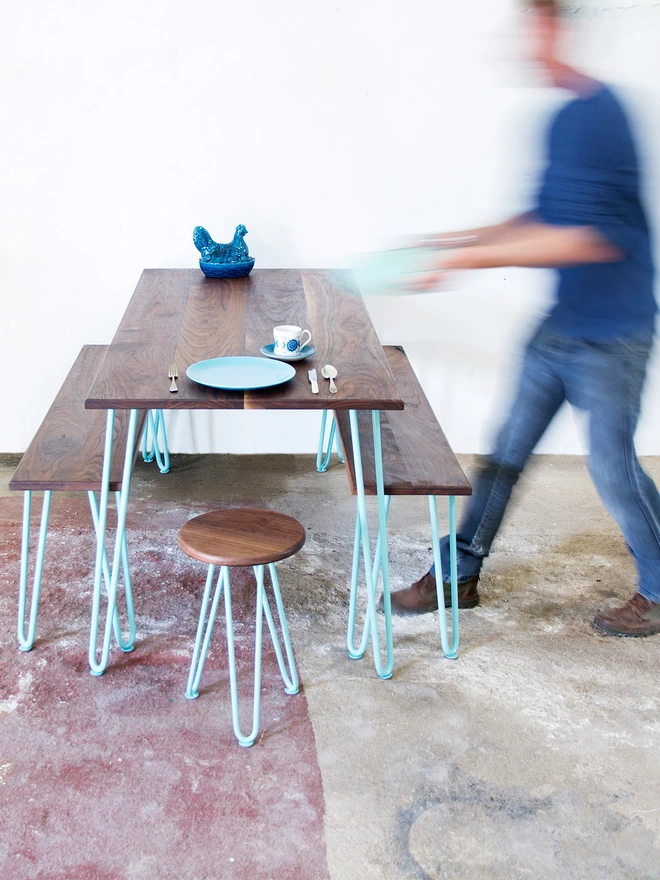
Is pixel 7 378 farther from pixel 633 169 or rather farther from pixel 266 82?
pixel 633 169

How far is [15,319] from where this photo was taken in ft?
10.9

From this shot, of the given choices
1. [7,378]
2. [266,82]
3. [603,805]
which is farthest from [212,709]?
[266,82]

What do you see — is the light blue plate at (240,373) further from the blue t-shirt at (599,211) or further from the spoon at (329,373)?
the blue t-shirt at (599,211)

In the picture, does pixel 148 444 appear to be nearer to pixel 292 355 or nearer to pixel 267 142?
pixel 267 142

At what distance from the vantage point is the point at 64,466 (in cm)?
221

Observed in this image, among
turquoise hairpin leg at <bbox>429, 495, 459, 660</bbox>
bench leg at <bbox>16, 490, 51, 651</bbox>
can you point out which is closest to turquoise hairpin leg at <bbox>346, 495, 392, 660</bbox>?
turquoise hairpin leg at <bbox>429, 495, 459, 660</bbox>

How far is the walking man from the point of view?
197 centimetres

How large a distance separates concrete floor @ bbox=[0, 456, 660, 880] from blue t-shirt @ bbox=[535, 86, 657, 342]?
2.94 ft

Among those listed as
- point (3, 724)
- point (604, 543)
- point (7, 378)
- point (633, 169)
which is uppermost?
point (633, 169)

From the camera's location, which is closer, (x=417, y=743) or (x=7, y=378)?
(x=417, y=743)

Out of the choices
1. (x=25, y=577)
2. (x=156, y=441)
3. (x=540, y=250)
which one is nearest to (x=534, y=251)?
(x=540, y=250)

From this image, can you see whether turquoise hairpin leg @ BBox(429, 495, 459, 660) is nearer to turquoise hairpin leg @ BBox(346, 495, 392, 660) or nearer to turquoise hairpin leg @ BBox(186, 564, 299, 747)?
turquoise hairpin leg @ BBox(346, 495, 392, 660)

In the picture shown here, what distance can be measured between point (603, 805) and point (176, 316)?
1691 mm

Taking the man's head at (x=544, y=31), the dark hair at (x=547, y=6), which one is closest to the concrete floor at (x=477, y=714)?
the man's head at (x=544, y=31)
